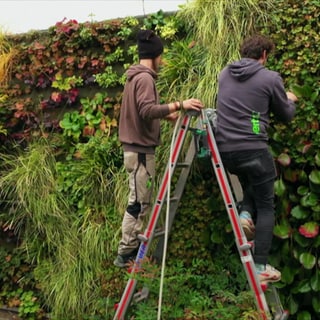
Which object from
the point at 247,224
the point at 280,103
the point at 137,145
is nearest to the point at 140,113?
the point at 137,145

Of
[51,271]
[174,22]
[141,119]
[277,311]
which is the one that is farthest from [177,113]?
[51,271]

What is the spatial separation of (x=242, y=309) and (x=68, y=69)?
3166 mm

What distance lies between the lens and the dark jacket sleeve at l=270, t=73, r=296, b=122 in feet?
12.4

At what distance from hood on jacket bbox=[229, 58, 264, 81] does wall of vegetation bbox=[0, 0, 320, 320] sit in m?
0.61

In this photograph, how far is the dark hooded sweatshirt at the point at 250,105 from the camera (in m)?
3.81

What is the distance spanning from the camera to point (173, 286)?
12.8 feet

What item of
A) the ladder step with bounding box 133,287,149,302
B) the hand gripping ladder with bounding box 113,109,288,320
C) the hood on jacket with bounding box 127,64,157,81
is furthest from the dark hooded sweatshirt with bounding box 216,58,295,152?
the ladder step with bounding box 133,287,149,302

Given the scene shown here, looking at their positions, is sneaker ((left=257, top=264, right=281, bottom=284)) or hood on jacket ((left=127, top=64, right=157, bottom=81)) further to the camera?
hood on jacket ((left=127, top=64, right=157, bottom=81))

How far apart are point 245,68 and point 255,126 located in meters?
0.41

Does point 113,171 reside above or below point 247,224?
below

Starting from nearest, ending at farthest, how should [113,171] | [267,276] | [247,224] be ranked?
[267,276] < [247,224] < [113,171]

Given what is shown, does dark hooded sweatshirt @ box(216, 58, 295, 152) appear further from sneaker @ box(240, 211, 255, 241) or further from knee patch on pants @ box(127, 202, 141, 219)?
knee patch on pants @ box(127, 202, 141, 219)

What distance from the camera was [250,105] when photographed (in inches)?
151

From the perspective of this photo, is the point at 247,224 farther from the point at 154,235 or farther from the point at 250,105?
the point at 250,105
